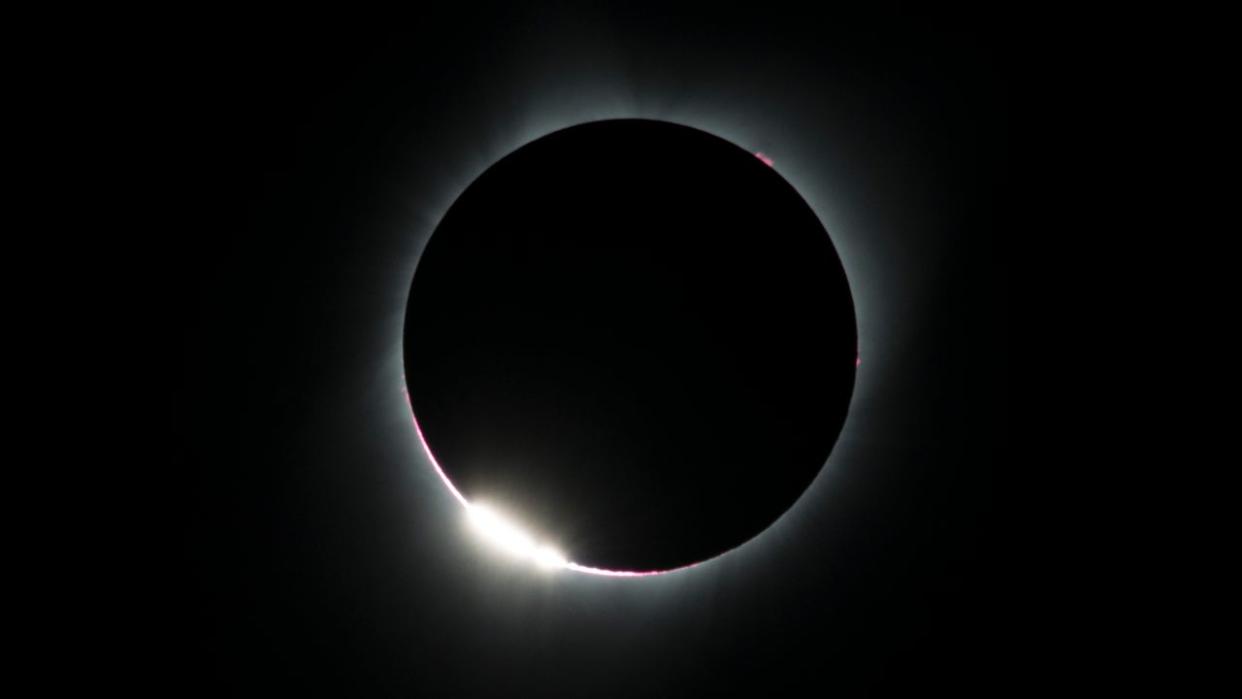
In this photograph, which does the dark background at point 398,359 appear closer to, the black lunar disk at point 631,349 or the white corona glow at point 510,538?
the white corona glow at point 510,538

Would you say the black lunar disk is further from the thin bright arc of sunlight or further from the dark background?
the dark background

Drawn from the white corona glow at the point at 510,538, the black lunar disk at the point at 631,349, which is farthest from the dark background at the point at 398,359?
the black lunar disk at the point at 631,349

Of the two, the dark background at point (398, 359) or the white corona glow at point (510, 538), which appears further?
the dark background at point (398, 359)

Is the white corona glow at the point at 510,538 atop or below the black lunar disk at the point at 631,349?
below

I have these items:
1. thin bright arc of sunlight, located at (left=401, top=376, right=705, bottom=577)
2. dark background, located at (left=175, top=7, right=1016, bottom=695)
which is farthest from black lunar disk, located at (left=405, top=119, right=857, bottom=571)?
dark background, located at (left=175, top=7, right=1016, bottom=695)

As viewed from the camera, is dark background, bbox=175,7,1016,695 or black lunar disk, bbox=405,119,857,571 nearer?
black lunar disk, bbox=405,119,857,571

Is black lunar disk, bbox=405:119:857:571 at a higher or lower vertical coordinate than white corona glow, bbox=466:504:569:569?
higher

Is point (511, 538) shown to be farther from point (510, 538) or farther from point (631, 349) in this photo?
point (631, 349)
